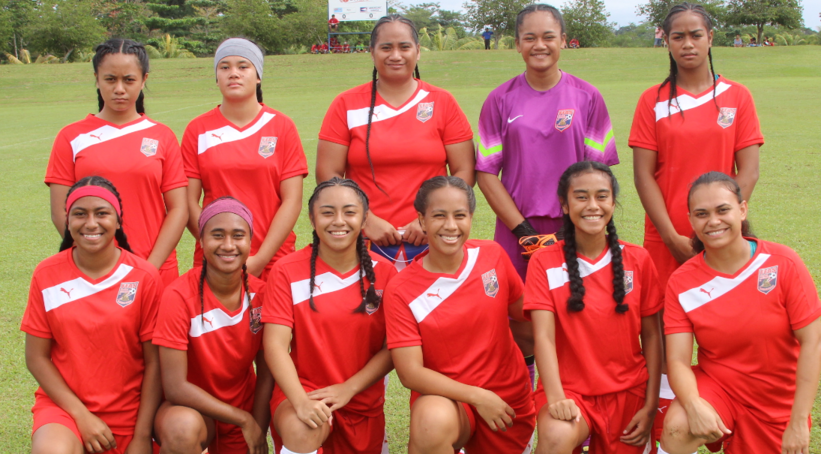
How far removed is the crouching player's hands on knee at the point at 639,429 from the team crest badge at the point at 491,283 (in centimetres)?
77

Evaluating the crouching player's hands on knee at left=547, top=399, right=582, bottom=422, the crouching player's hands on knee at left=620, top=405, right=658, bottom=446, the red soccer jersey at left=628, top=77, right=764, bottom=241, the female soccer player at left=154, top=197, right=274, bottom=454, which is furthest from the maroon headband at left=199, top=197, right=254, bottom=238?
the red soccer jersey at left=628, top=77, right=764, bottom=241

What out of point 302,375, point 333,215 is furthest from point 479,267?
point 302,375

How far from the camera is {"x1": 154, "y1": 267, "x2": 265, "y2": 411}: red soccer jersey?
295 centimetres

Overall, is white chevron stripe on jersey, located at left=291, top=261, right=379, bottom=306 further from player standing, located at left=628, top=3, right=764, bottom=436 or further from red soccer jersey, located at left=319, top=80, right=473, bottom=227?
player standing, located at left=628, top=3, right=764, bottom=436

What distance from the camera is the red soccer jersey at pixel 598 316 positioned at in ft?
9.55

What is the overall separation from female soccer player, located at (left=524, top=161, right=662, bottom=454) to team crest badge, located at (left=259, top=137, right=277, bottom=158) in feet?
4.54

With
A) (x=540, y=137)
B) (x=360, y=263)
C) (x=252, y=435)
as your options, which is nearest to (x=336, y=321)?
(x=360, y=263)

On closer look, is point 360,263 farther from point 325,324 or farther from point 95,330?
point 95,330

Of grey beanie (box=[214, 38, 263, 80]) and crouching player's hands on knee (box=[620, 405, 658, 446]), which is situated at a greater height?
grey beanie (box=[214, 38, 263, 80])

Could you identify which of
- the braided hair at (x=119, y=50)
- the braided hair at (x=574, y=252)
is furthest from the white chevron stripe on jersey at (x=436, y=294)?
the braided hair at (x=119, y=50)

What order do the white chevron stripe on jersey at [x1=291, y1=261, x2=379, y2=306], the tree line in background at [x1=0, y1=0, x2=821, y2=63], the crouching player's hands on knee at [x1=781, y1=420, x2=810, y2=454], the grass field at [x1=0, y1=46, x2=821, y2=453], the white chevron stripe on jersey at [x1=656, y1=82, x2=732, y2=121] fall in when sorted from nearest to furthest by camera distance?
1. the crouching player's hands on knee at [x1=781, y1=420, x2=810, y2=454]
2. the white chevron stripe on jersey at [x1=291, y1=261, x2=379, y2=306]
3. the white chevron stripe on jersey at [x1=656, y1=82, x2=732, y2=121]
4. the grass field at [x1=0, y1=46, x2=821, y2=453]
5. the tree line in background at [x1=0, y1=0, x2=821, y2=63]

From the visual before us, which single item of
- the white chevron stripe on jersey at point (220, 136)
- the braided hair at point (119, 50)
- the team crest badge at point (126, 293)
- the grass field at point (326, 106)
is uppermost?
the braided hair at point (119, 50)

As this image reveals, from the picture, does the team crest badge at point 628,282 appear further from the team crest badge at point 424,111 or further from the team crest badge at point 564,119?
the team crest badge at point 424,111

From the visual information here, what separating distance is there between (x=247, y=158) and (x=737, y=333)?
231 centimetres
